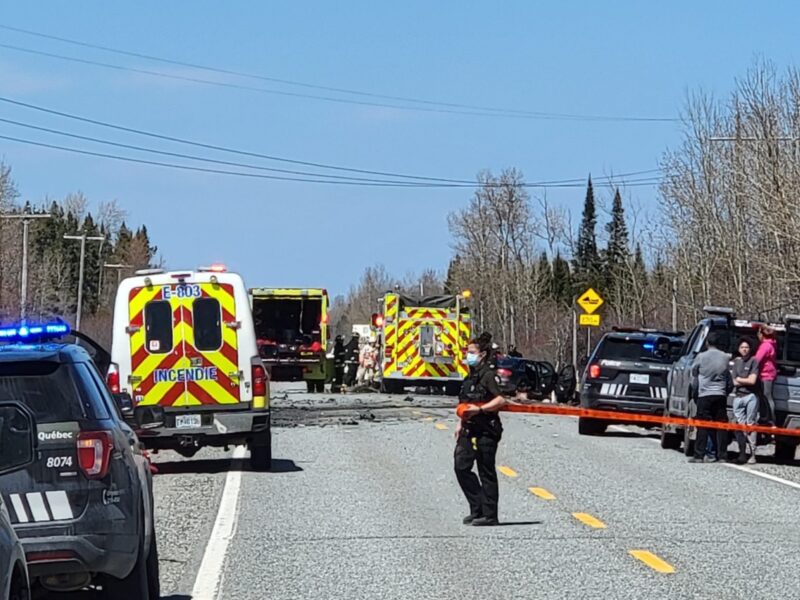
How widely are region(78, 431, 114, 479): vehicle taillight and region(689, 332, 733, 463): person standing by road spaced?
532 inches

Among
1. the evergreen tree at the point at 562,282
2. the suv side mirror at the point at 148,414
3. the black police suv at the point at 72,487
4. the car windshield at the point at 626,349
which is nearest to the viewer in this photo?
the black police suv at the point at 72,487

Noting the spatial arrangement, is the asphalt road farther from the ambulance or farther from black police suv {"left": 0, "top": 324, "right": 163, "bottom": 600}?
black police suv {"left": 0, "top": 324, "right": 163, "bottom": 600}

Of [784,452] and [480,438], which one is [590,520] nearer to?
[480,438]

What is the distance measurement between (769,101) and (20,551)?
3989 centimetres

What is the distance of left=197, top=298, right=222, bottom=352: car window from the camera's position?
18.2 meters

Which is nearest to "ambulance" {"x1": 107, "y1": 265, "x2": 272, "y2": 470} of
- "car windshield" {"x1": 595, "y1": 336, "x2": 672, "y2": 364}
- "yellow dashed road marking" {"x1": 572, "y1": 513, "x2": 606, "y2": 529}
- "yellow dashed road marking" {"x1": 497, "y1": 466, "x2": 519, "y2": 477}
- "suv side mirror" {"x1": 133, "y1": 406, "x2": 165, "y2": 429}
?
"yellow dashed road marking" {"x1": 497, "y1": 466, "x2": 519, "y2": 477}

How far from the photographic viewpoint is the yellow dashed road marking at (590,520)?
1329cm

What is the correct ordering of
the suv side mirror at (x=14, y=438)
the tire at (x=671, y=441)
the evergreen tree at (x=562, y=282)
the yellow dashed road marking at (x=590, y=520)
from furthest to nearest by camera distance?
the evergreen tree at (x=562, y=282), the tire at (x=671, y=441), the yellow dashed road marking at (x=590, y=520), the suv side mirror at (x=14, y=438)

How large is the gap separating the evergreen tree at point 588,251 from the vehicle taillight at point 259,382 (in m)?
A: 77.1

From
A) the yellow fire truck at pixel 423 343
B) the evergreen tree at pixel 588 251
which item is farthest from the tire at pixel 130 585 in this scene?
the evergreen tree at pixel 588 251

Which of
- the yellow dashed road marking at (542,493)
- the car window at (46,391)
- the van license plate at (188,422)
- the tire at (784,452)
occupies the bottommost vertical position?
the yellow dashed road marking at (542,493)

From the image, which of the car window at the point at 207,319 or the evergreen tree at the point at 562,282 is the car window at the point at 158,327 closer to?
the car window at the point at 207,319

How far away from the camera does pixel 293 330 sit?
43.3 m

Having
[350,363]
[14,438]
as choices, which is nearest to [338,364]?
[350,363]
